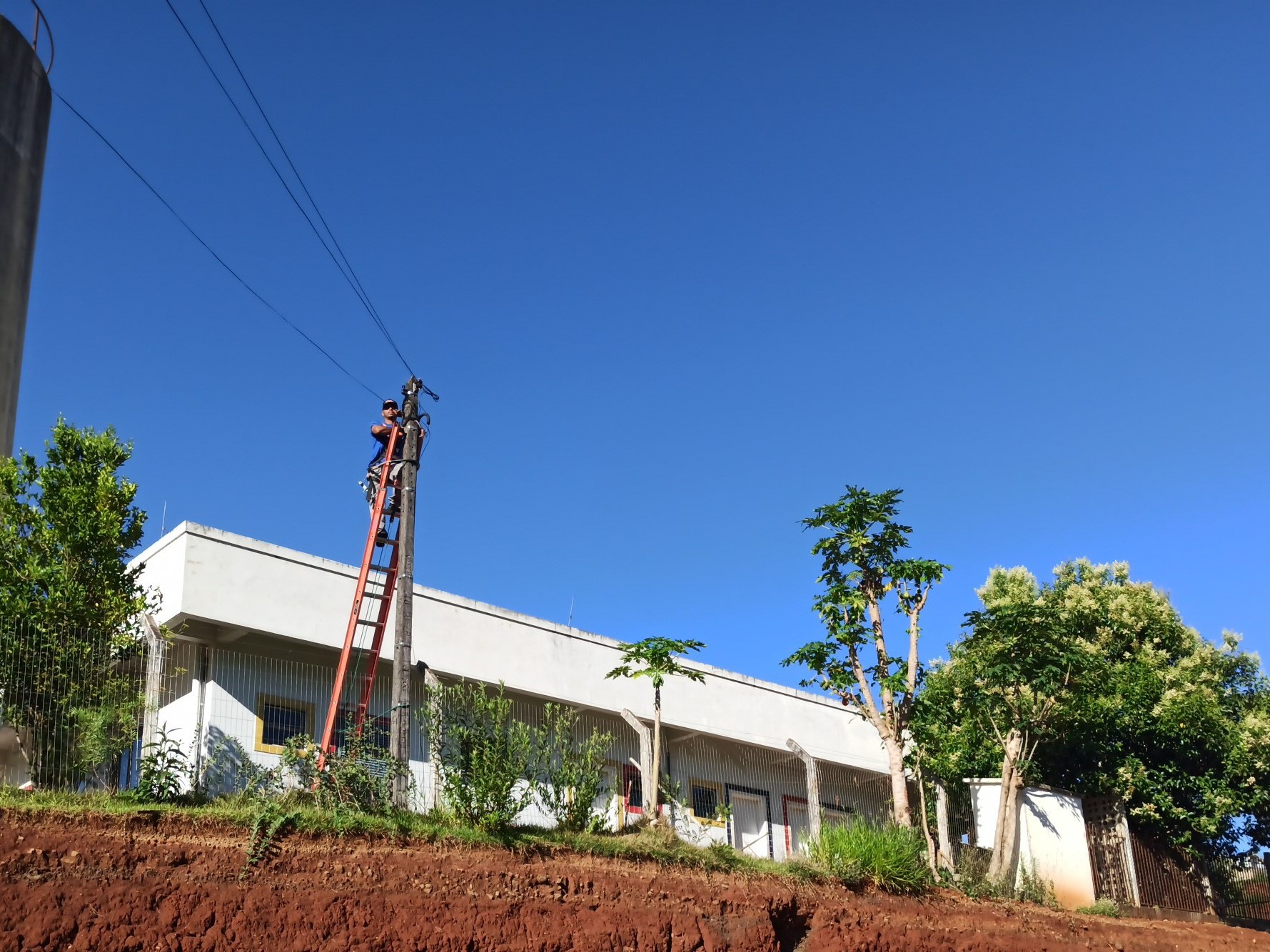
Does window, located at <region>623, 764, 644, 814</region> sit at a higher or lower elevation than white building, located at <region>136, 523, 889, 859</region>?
lower

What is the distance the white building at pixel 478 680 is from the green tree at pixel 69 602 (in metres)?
1.14

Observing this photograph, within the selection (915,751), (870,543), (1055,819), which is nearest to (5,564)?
(870,543)

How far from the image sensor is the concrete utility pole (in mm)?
13547

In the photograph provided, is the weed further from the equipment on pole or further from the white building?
the white building

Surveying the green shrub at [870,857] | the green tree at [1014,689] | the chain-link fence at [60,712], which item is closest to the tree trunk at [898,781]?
A: the green tree at [1014,689]

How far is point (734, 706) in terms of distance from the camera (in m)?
23.2

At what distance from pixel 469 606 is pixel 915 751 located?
23.9 feet

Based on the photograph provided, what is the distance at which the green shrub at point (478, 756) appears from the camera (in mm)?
12836

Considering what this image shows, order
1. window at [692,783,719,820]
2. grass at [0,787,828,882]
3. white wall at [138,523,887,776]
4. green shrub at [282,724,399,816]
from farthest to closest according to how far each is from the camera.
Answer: window at [692,783,719,820] → white wall at [138,523,887,776] → green shrub at [282,724,399,816] → grass at [0,787,828,882]

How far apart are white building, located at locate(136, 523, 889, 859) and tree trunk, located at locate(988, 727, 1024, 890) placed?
2900 mm

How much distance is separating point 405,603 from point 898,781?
7.70 metres

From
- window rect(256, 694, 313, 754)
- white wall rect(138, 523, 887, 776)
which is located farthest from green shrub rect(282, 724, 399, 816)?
white wall rect(138, 523, 887, 776)

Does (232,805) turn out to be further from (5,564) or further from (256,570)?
(256,570)

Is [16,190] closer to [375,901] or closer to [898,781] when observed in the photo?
[375,901]
